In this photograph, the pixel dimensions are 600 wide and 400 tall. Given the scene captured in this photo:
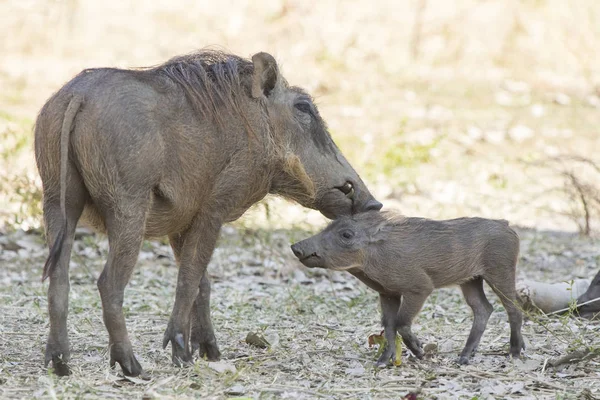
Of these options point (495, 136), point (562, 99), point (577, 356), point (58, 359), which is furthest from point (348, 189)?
point (562, 99)

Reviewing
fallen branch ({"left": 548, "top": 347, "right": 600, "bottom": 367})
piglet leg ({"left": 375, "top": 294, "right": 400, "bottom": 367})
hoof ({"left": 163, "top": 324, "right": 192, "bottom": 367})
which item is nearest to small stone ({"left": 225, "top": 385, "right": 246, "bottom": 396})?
hoof ({"left": 163, "top": 324, "right": 192, "bottom": 367})

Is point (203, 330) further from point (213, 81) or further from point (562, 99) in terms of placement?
point (562, 99)

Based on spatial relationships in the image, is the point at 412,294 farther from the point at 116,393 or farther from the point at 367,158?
the point at 367,158

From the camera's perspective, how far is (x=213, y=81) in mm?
4801

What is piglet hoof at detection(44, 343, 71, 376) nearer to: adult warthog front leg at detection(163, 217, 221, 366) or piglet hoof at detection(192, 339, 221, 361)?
adult warthog front leg at detection(163, 217, 221, 366)

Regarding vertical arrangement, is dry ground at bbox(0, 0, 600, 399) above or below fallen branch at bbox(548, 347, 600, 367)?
above

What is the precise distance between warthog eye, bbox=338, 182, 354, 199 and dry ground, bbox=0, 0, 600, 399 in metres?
0.83

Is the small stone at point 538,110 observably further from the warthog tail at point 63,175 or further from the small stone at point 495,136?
the warthog tail at point 63,175

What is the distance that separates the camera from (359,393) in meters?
4.29

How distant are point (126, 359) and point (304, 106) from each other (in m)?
1.65

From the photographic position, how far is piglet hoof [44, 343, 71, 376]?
14.2ft

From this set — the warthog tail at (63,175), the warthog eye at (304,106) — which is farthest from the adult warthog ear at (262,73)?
the warthog tail at (63,175)

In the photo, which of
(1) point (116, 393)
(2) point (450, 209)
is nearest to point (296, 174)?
(1) point (116, 393)

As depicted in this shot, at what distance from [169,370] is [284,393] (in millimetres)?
685
